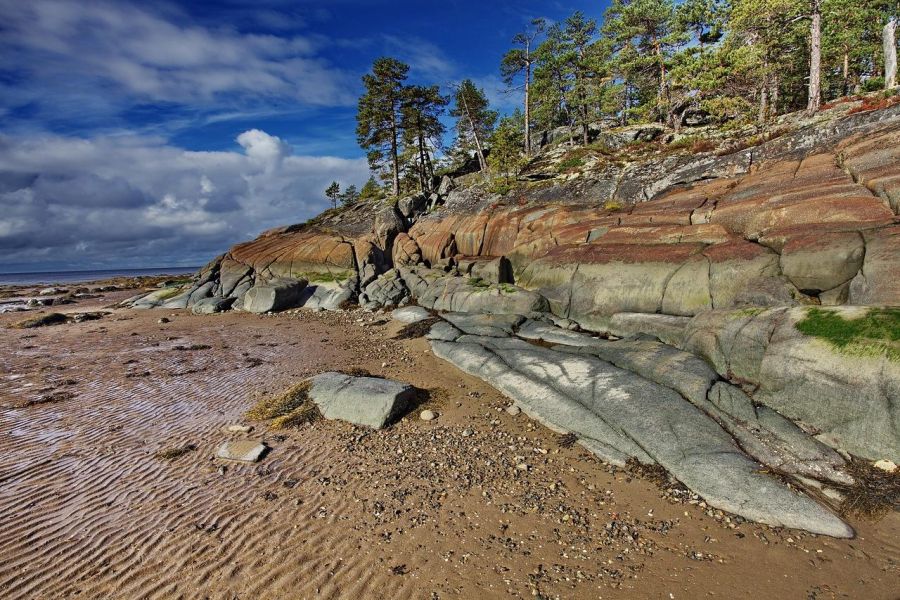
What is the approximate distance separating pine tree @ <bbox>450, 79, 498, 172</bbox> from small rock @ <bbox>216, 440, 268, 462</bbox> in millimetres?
50692

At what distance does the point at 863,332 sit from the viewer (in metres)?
10.1

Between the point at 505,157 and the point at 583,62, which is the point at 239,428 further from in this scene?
the point at 583,62

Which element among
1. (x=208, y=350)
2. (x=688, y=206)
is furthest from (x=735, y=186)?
(x=208, y=350)

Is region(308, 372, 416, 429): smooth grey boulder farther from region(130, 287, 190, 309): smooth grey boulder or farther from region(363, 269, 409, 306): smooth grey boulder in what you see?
region(130, 287, 190, 309): smooth grey boulder

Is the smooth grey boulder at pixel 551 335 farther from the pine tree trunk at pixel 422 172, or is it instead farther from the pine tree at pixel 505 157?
the pine tree trunk at pixel 422 172

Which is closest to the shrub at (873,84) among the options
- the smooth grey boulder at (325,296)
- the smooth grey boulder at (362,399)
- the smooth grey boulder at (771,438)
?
the smooth grey boulder at (771,438)

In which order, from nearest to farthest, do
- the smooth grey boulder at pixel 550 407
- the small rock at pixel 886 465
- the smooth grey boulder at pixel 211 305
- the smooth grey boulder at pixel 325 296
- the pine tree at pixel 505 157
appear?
the small rock at pixel 886 465 → the smooth grey boulder at pixel 550 407 → the smooth grey boulder at pixel 325 296 → the smooth grey boulder at pixel 211 305 → the pine tree at pixel 505 157

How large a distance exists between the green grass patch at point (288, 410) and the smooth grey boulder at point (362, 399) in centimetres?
29

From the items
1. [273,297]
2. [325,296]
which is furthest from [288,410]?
[325,296]

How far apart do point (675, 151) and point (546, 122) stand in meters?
47.1

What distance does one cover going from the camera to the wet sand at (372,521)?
675 cm

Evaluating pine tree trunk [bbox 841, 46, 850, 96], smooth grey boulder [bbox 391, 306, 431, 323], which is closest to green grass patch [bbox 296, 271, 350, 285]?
smooth grey boulder [bbox 391, 306, 431, 323]

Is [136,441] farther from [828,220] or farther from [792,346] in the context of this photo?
[828,220]

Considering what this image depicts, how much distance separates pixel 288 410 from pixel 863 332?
17.1 metres
